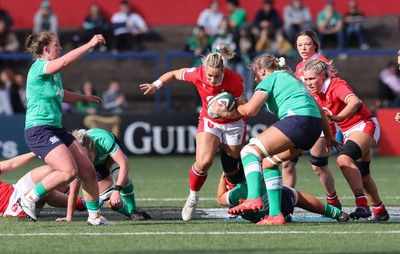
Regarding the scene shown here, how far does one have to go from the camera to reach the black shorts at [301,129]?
27.5ft

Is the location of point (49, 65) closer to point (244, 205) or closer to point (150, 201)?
point (244, 205)

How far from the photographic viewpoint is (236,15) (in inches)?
800

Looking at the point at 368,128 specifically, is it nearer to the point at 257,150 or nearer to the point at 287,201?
the point at 287,201

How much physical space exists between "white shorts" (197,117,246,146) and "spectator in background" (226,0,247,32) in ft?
33.4

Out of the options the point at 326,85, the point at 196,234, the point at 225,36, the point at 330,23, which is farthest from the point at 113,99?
the point at 196,234

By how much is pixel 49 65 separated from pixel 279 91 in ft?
6.65

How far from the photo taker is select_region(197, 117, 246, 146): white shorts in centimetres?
958

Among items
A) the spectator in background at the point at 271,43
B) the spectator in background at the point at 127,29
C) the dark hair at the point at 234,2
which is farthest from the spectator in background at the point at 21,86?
the dark hair at the point at 234,2

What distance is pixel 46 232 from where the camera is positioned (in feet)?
26.8

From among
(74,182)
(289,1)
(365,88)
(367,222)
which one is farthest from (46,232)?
(289,1)

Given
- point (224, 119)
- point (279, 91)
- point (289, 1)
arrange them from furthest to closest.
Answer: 1. point (289, 1)
2. point (224, 119)
3. point (279, 91)

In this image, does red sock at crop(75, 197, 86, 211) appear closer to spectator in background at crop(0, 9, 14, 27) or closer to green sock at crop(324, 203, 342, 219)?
green sock at crop(324, 203, 342, 219)

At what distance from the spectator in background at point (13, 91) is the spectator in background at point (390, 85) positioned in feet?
→ 23.1

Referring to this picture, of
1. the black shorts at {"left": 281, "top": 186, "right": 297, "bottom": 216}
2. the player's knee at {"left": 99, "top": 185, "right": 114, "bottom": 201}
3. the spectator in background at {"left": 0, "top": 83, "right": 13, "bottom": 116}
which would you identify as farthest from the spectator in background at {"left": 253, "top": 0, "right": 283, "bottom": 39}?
the black shorts at {"left": 281, "top": 186, "right": 297, "bottom": 216}
